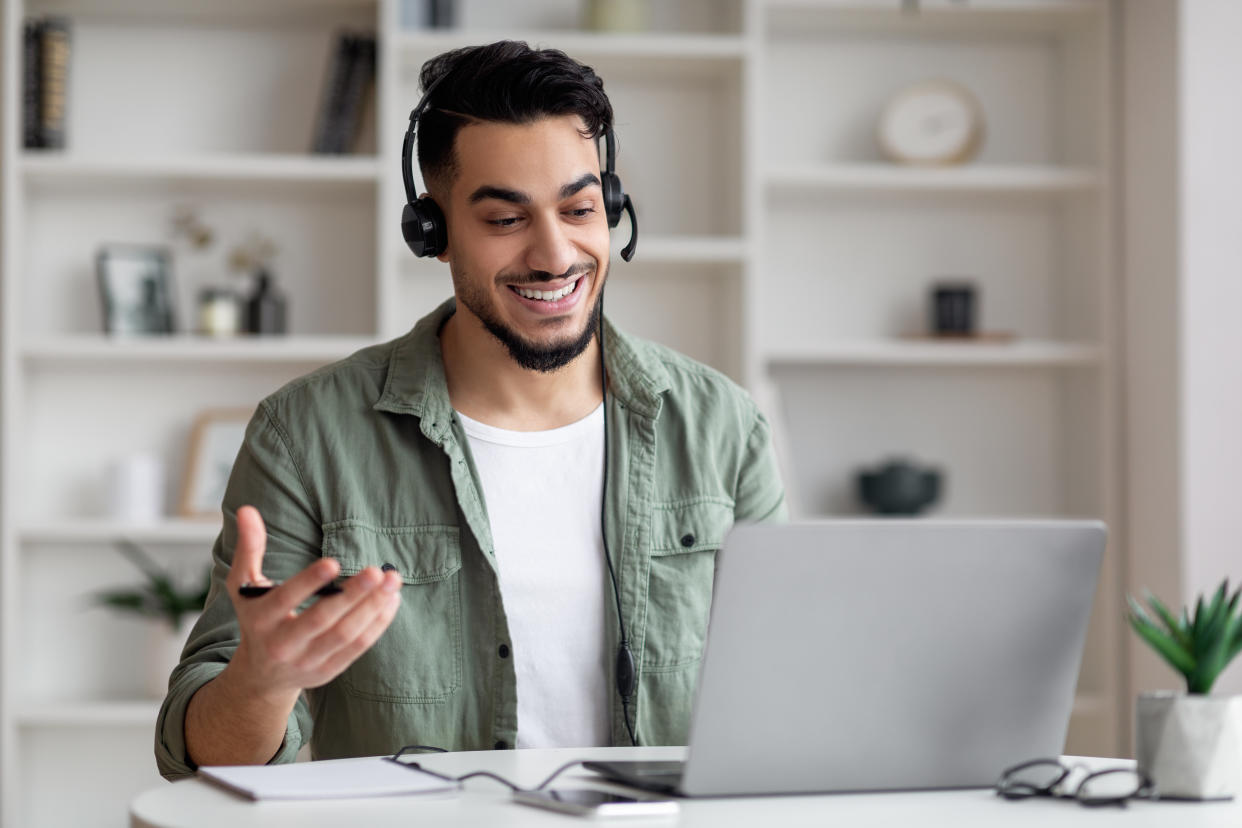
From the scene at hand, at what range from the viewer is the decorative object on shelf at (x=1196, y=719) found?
3.18ft

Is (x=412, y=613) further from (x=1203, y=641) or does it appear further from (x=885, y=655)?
(x=1203, y=641)

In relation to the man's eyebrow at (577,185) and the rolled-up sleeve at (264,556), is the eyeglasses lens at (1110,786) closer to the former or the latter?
the rolled-up sleeve at (264,556)

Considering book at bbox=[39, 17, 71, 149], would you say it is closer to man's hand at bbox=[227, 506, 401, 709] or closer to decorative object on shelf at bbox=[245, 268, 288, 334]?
decorative object on shelf at bbox=[245, 268, 288, 334]

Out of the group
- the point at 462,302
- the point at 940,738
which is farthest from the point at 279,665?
the point at 462,302

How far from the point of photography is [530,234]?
1551mm

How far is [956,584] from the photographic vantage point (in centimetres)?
94

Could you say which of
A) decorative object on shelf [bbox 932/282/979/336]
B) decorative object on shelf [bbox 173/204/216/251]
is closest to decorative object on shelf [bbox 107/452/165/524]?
decorative object on shelf [bbox 173/204/216/251]

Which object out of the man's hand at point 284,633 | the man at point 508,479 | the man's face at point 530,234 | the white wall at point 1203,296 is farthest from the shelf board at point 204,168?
the man's hand at point 284,633

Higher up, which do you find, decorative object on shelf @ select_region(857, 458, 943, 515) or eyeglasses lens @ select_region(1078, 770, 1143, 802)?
decorative object on shelf @ select_region(857, 458, 943, 515)

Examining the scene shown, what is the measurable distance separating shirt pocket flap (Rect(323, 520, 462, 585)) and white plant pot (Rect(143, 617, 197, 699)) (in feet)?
5.23

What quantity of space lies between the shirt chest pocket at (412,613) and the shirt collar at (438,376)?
0.13 meters

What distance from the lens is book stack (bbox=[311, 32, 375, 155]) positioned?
300cm

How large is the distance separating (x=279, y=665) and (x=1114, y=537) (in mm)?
2518

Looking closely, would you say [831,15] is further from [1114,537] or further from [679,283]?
[1114,537]
